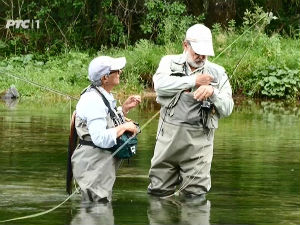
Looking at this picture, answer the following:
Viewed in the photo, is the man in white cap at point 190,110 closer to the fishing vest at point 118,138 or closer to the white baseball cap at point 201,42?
the white baseball cap at point 201,42

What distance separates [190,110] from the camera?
867cm

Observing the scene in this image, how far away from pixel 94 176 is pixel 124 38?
65.3ft

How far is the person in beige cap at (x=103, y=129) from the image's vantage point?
797cm

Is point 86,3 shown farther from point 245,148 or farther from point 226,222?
point 226,222

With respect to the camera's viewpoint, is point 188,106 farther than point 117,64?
Yes

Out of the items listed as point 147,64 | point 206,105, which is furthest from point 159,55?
point 206,105

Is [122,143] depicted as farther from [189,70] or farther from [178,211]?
[189,70]

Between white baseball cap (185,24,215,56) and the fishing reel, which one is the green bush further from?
white baseball cap (185,24,215,56)

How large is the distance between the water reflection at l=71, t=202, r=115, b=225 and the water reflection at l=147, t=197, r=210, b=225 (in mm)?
325

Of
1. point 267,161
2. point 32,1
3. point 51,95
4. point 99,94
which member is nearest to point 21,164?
point 267,161

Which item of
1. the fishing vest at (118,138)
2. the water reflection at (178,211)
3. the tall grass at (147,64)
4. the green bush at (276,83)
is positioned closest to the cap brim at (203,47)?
the fishing vest at (118,138)

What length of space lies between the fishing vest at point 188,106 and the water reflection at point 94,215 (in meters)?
0.96

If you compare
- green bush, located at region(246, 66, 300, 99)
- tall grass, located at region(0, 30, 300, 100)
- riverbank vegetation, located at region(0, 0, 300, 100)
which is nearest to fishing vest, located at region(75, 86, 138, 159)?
riverbank vegetation, located at region(0, 0, 300, 100)

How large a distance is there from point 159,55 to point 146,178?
1349 centimetres
